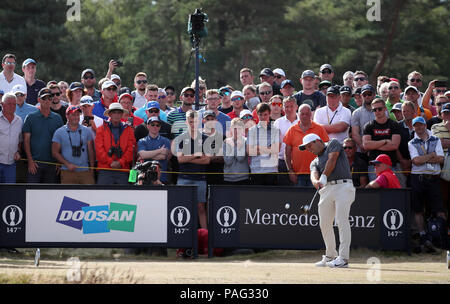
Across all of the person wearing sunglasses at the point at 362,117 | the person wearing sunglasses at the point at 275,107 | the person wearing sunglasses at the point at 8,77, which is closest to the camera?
the person wearing sunglasses at the point at 362,117

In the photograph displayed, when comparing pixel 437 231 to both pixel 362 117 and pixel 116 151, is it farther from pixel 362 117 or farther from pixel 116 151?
pixel 116 151

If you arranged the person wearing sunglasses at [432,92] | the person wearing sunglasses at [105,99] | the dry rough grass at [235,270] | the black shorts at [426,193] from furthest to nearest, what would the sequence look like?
the person wearing sunglasses at [432,92] → the person wearing sunglasses at [105,99] → the black shorts at [426,193] → the dry rough grass at [235,270]

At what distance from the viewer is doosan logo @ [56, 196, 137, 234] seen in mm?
14047

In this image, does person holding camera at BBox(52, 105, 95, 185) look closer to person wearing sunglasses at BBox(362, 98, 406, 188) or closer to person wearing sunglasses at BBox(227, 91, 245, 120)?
person wearing sunglasses at BBox(227, 91, 245, 120)

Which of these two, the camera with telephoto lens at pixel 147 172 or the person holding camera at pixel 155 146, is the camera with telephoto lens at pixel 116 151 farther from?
the camera with telephoto lens at pixel 147 172

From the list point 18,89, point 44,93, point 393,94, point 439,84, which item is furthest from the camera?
point 439,84

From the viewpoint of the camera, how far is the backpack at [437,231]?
48.2ft

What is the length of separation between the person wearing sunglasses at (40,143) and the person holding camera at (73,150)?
0.62 ft

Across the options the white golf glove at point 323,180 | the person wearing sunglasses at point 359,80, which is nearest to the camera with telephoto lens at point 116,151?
the white golf glove at point 323,180

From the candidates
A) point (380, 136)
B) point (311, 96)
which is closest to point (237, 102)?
point (311, 96)

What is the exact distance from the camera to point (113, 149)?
1478 centimetres

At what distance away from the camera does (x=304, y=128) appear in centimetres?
1473

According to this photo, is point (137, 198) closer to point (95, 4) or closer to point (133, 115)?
point (133, 115)

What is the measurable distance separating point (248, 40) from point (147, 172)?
28772 mm
